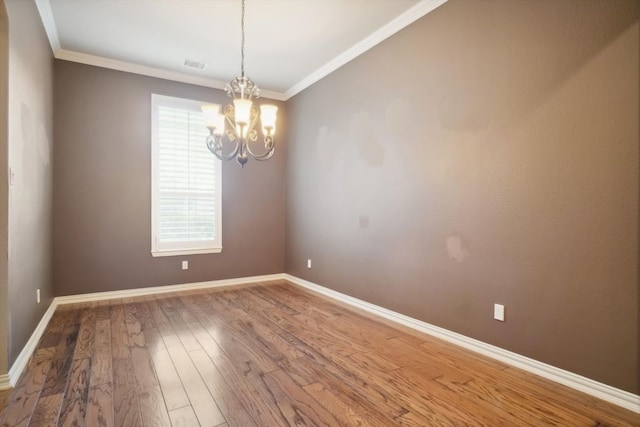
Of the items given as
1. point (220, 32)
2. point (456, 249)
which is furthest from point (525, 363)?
point (220, 32)

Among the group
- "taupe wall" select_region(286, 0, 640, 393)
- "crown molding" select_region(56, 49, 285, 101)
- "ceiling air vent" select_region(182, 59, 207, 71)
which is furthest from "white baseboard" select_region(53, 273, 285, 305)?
"ceiling air vent" select_region(182, 59, 207, 71)

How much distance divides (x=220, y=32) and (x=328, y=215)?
2382 millimetres

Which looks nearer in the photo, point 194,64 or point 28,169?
point 28,169

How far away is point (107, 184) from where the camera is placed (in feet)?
13.3

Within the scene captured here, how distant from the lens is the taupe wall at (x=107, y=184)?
3830 millimetres

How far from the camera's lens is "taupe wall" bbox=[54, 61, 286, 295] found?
12.6 feet

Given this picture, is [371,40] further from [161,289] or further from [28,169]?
[161,289]

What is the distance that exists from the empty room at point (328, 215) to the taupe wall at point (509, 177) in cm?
1

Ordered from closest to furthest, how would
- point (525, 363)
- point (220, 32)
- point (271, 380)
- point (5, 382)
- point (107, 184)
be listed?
point (5, 382) < point (271, 380) < point (525, 363) < point (220, 32) < point (107, 184)

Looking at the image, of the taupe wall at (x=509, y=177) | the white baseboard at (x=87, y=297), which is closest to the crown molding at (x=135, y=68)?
the taupe wall at (x=509, y=177)

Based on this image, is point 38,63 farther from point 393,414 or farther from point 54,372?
point 393,414

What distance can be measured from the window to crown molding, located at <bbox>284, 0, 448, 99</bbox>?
1618 millimetres

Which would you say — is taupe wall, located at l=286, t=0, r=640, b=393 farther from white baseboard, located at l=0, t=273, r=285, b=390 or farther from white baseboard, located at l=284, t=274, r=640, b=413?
white baseboard, located at l=0, t=273, r=285, b=390

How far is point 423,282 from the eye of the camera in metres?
2.98
